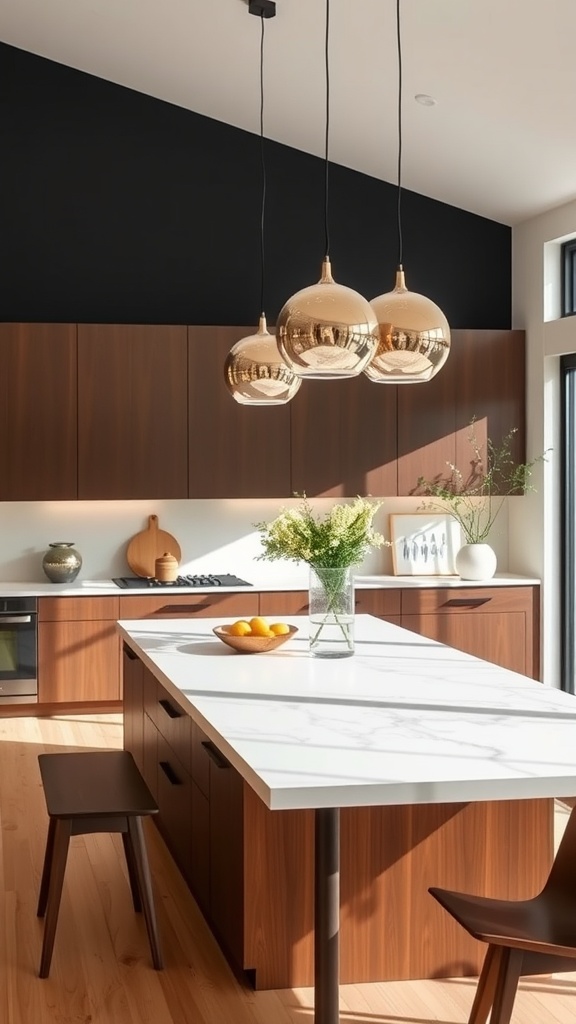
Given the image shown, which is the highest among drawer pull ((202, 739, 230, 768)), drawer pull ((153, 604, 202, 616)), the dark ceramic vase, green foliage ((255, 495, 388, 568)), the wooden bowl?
green foliage ((255, 495, 388, 568))

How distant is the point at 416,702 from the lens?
342 centimetres

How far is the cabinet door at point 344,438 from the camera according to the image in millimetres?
7309

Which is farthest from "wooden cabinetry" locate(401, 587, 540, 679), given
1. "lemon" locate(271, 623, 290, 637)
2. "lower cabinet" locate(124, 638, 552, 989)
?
"lower cabinet" locate(124, 638, 552, 989)

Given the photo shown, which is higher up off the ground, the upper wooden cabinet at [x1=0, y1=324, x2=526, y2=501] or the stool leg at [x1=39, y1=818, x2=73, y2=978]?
the upper wooden cabinet at [x1=0, y1=324, x2=526, y2=501]

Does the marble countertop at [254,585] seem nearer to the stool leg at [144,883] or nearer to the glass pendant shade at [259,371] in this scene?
the glass pendant shade at [259,371]

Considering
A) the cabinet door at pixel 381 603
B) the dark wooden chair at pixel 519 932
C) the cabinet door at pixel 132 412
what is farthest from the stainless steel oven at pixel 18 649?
the dark wooden chair at pixel 519 932

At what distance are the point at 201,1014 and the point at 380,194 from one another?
223 inches

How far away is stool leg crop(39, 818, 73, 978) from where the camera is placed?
11.5ft

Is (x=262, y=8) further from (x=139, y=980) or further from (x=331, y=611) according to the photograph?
(x=139, y=980)

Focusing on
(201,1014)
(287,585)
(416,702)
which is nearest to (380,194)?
(287,585)

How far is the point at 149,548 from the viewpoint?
24.6 feet

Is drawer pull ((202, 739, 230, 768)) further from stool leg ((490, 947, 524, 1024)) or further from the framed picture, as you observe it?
the framed picture

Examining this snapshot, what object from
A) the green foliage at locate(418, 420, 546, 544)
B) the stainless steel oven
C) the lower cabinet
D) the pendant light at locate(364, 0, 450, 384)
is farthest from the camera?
the green foliage at locate(418, 420, 546, 544)

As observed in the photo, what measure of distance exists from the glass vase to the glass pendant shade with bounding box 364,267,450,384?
0.96 m
